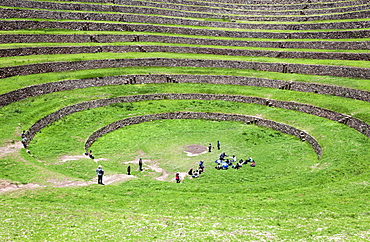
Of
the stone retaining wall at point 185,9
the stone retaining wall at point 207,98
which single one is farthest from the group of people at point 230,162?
the stone retaining wall at point 185,9

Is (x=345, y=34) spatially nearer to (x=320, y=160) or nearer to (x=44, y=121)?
(x=320, y=160)

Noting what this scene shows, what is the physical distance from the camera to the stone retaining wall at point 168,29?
60.7 metres

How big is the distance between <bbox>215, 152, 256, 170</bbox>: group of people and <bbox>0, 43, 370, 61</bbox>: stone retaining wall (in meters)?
32.1

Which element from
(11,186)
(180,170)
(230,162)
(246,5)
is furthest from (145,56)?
(246,5)

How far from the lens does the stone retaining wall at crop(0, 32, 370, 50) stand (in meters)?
57.3

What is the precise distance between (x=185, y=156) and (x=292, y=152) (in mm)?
10799

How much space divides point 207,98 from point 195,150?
591 inches

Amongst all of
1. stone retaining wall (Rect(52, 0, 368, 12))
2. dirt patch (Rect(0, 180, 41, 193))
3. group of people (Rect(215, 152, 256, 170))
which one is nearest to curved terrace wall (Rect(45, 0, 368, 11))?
stone retaining wall (Rect(52, 0, 368, 12))

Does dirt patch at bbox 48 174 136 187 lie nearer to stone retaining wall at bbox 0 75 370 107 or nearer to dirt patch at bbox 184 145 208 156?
dirt patch at bbox 184 145 208 156

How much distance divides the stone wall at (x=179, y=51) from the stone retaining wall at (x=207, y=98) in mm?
15382

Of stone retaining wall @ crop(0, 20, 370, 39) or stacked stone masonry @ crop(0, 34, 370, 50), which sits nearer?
stacked stone masonry @ crop(0, 34, 370, 50)

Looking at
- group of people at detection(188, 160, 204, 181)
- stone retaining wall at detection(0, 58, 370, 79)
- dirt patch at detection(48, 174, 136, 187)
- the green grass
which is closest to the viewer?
the green grass

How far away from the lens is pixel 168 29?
229 feet

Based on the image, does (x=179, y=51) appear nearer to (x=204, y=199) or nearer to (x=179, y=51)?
(x=179, y=51)
